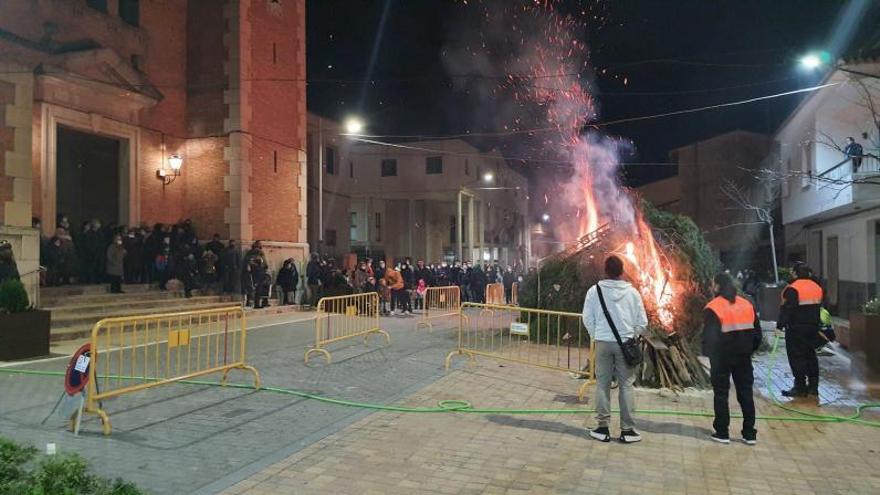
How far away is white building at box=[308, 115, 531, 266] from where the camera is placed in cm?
3403

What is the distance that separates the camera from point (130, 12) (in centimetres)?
1745

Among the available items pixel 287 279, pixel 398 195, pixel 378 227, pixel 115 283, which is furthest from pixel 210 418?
pixel 378 227

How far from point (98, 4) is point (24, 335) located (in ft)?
35.6

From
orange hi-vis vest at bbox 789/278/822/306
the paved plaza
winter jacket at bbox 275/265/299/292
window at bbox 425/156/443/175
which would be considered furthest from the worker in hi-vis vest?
window at bbox 425/156/443/175

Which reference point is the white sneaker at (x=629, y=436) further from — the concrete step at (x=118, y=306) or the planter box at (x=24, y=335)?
the concrete step at (x=118, y=306)

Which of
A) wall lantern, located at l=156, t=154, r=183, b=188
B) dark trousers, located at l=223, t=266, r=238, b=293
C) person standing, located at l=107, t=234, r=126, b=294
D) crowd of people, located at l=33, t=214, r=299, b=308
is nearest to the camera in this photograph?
crowd of people, located at l=33, t=214, r=299, b=308

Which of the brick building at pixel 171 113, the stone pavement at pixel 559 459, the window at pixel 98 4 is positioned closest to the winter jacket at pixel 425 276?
the brick building at pixel 171 113

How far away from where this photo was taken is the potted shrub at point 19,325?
9266mm

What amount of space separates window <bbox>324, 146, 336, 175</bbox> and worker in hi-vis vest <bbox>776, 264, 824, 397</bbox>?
27.7m

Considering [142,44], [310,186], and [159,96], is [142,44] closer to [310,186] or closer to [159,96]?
[159,96]

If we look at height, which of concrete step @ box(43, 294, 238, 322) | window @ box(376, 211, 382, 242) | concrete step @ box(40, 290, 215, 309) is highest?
window @ box(376, 211, 382, 242)

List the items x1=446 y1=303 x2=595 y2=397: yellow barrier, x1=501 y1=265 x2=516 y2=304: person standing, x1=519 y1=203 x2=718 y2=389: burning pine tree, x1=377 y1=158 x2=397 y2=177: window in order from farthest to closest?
x1=377 y1=158 x2=397 y2=177: window
x1=501 y1=265 x2=516 y2=304: person standing
x1=519 y1=203 x2=718 y2=389: burning pine tree
x1=446 y1=303 x2=595 y2=397: yellow barrier

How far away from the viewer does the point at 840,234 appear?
21.3 meters

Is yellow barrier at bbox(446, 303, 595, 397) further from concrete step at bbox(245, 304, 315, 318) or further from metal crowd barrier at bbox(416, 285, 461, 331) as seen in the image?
concrete step at bbox(245, 304, 315, 318)
